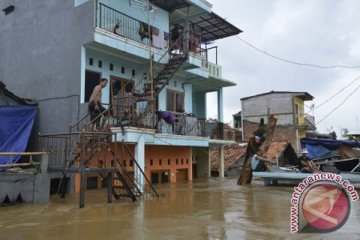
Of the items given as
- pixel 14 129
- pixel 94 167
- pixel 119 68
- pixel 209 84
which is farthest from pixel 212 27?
pixel 94 167

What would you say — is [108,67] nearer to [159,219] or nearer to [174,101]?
[174,101]

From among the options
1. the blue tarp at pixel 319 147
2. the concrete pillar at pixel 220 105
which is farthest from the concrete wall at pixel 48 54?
the blue tarp at pixel 319 147

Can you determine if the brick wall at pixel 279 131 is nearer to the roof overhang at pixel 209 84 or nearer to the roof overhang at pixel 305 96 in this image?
the roof overhang at pixel 305 96

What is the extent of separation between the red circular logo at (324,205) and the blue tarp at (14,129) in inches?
435

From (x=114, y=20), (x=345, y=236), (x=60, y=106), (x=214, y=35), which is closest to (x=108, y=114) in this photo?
(x=60, y=106)

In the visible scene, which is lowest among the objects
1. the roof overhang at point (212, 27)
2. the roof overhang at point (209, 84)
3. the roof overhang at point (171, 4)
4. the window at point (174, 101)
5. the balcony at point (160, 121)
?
the balcony at point (160, 121)

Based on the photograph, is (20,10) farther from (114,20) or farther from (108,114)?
(108,114)

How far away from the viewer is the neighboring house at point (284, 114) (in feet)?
136

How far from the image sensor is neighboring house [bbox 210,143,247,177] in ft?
87.5

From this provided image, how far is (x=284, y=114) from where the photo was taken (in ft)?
139

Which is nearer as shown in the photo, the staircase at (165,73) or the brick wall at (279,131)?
the staircase at (165,73)

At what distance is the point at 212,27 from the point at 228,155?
1024 cm

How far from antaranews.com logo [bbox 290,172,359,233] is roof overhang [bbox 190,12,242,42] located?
15367mm

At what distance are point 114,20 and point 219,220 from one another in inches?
419
